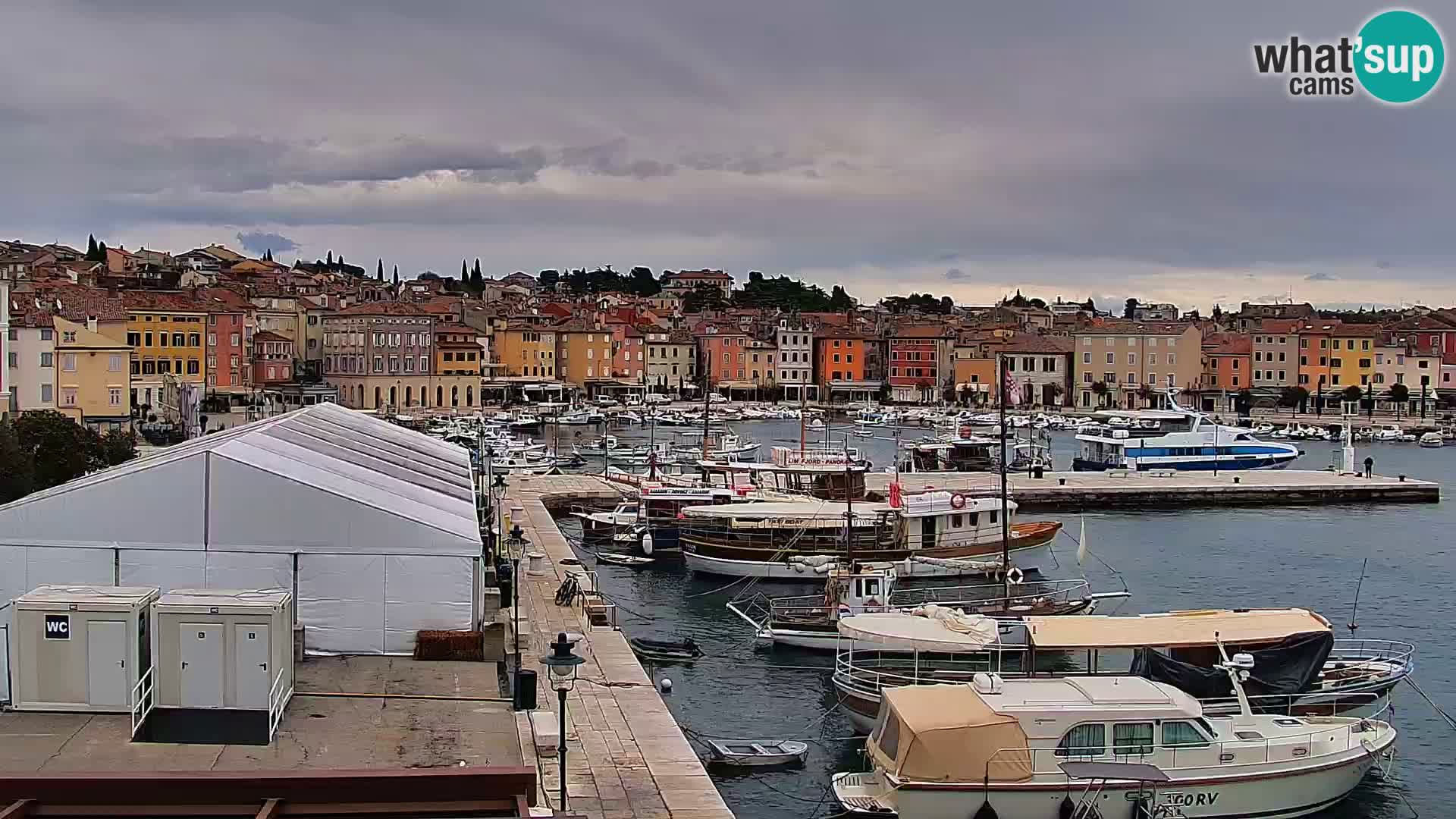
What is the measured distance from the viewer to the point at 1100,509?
146ft

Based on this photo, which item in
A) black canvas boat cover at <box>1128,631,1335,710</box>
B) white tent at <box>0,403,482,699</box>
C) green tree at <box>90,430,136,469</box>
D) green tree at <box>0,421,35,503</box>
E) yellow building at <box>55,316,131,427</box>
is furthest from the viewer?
yellow building at <box>55,316,131,427</box>

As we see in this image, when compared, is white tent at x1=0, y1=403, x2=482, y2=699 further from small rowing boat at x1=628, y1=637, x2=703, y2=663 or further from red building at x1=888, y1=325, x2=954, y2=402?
red building at x1=888, y1=325, x2=954, y2=402

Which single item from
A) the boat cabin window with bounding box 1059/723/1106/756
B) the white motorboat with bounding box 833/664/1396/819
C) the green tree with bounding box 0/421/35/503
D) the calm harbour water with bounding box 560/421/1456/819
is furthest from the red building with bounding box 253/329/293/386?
the boat cabin window with bounding box 1059/723/1106/756

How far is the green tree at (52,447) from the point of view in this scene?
1287 inches

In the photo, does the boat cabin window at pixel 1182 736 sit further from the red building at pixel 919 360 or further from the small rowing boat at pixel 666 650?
the red building at pixel 919 360

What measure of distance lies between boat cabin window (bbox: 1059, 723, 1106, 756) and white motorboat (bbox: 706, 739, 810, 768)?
3.76 m

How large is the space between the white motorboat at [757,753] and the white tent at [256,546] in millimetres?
3999

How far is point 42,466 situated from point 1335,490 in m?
37.3

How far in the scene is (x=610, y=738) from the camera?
46.2ft

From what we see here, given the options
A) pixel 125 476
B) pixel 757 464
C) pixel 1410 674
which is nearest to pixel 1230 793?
pixel 1410 674

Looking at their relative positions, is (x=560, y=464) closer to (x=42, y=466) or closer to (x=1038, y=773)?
(x=42, y=466)

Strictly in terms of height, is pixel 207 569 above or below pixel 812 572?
above

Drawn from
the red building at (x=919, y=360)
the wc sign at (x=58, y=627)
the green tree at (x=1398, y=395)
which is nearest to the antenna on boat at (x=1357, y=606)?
the wc sign at (x=58, y=627)

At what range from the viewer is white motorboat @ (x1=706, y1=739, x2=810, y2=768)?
1641 centimetres
